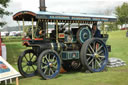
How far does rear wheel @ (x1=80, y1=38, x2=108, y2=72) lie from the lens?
7.14 m

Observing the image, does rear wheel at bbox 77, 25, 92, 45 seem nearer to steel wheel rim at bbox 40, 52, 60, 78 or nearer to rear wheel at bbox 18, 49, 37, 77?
steel wheel rim at bbox 40, 52, 60, 78

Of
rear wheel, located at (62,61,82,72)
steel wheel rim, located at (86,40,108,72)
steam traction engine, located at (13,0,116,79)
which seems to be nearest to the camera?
steam traction engine, located at (13,0,116,79)

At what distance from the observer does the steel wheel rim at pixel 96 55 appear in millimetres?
7494

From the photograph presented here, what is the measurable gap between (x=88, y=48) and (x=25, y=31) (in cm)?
234

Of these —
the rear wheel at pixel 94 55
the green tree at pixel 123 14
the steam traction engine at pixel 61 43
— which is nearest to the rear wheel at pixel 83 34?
the steam traction engine at pixel 61 43

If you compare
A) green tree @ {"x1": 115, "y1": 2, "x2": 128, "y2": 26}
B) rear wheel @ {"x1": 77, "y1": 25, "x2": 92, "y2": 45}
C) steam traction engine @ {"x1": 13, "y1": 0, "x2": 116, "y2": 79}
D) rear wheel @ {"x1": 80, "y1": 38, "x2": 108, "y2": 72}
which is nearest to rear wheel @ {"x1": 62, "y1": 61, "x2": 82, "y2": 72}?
steam traction engine @ {"x1": 13, "y1": 0, "x2": 116, "y2": 79}

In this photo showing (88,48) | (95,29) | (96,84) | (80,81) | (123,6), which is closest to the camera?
(96,84)

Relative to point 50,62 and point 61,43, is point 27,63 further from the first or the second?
point 61,43

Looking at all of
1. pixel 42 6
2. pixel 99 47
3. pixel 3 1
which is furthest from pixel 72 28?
pixel 3 1

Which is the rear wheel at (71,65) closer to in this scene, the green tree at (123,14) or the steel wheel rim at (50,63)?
the steel wheel rim at (50,63)

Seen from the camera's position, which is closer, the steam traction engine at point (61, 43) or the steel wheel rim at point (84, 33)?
the steam traction engine at point (61, 43)

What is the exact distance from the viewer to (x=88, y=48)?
7488mm

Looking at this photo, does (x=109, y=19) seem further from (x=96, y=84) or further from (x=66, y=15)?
(x=96, y=84)

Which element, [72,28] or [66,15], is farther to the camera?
[72,28]
